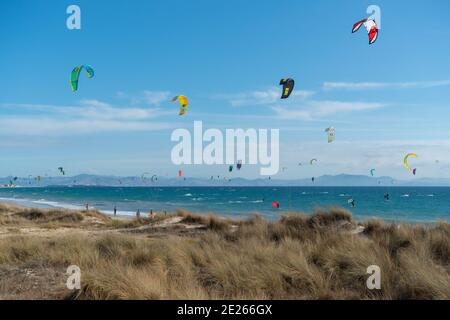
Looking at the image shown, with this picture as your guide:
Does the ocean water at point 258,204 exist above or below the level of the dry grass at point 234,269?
below

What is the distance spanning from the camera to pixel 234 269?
755 cm

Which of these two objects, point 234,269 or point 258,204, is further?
point 258,204

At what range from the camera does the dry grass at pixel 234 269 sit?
20.8 ft

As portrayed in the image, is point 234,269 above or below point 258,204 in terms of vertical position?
above

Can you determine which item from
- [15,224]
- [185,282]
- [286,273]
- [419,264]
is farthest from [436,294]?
[15,224]

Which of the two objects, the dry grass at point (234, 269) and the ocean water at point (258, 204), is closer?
the dry grass at point (234, 269)

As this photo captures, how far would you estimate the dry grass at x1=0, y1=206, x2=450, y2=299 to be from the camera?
634 cm

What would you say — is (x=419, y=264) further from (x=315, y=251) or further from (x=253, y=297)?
(x=253, y=297)

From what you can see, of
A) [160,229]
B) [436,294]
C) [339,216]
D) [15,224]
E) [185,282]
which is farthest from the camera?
[15,224]

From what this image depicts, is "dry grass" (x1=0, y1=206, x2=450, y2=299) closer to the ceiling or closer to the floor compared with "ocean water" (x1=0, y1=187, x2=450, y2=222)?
closer to the ceiling

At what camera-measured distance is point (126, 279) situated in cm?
631

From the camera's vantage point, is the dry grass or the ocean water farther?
the ocean water
